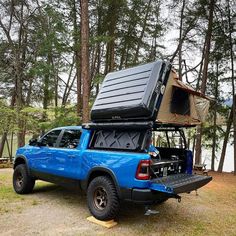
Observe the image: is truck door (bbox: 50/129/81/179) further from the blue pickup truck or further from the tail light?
the tail light

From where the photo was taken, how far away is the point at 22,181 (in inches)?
282

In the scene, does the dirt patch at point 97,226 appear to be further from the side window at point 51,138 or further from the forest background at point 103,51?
the forest background at point 103,51

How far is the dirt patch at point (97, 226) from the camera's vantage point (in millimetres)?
4852

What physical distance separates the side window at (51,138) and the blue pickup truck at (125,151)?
43mm

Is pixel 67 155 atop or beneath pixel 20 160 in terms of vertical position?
atop

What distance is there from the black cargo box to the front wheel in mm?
1242

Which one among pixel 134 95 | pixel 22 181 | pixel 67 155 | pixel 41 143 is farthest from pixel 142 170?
pixel 22 181

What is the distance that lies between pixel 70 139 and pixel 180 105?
2529mm

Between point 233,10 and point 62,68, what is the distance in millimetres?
9892

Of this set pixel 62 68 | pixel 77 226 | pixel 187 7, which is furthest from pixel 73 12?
pixel 77 226

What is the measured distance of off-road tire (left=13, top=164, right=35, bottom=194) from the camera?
707 centimetres

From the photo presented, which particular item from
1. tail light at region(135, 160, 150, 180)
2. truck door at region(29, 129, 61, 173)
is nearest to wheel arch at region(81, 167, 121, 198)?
tail light at region(135, 160, 150, 180)

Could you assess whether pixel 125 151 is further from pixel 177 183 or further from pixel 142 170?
pixel 177 183

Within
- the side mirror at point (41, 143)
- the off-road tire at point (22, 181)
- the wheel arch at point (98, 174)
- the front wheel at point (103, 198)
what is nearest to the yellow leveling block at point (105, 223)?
the front wheel at point (103, 198)
